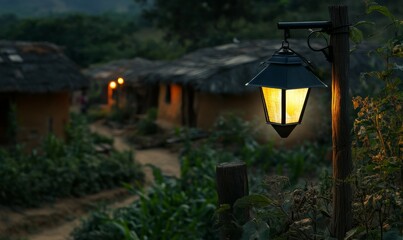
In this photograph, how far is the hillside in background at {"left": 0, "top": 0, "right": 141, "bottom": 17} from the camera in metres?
46.7

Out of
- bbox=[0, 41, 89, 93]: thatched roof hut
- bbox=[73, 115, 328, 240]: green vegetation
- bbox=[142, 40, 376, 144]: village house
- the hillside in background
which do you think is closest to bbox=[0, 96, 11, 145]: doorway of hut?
bbox=[0, 41, 89, 93]: thatched roof hut

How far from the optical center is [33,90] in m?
12.6

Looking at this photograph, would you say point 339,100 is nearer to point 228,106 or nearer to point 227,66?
point 228,106

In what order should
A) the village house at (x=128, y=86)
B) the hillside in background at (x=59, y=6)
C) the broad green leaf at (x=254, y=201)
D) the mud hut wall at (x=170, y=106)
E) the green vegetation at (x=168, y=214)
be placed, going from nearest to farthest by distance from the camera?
the broad green leaf at (x=254, y=201) < the green vegetation at (x=168, y=214) < the mud hut wall at (x=170, y=106) < the village house at (x=128, y=86) < the hillside in background at (x=59, y=6)

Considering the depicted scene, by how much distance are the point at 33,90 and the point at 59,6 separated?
48406 mm

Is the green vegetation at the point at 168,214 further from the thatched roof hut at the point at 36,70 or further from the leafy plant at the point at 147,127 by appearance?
the leafy plant at the point at 147,127

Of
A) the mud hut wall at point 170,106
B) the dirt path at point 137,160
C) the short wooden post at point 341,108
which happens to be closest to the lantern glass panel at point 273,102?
the short wooden post at point 341,108

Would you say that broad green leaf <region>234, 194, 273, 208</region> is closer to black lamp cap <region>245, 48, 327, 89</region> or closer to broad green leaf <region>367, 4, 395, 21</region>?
black lamp cap <region>245, 48, 327, 89</region>

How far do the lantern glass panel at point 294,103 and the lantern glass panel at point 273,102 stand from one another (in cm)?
5

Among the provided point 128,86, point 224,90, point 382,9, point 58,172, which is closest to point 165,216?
point 58,172

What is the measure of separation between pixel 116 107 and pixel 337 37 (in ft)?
62.7

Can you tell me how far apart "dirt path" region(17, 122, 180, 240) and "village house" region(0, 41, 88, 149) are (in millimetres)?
2123

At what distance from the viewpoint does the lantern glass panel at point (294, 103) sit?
3592mm

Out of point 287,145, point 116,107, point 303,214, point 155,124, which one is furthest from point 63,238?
point 116,107
